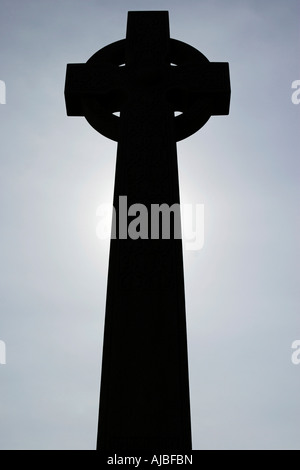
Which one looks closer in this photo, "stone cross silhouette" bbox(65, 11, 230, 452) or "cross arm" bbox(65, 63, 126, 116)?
"stone cross silhouette" bbox(65, 11, 230, 452)

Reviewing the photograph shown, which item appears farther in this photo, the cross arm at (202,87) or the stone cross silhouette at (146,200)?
the cross arm at (202,87)

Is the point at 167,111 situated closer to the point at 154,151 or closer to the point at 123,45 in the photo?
the point at 154,151

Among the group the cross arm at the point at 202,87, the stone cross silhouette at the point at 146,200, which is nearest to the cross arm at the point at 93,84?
the stone cross silhouette at the point at 146,200

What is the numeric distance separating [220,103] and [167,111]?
2.35 ft

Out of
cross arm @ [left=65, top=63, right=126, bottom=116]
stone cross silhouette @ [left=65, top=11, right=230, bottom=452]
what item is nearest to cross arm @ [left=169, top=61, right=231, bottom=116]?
stone cross silhouette @ [left=65, top=11, right=230, bottom=452]

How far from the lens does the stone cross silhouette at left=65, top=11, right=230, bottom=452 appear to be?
4.53 meters

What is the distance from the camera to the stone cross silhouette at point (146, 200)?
4.53m

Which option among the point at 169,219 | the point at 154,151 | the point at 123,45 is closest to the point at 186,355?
the point at 169,219

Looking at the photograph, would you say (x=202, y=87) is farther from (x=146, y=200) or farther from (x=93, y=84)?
(x=146, y=200)

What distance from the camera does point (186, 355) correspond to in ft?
15.9

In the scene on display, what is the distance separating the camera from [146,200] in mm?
5715

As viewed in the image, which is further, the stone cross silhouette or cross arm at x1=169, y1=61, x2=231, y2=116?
cross arm at x1=169, y1=61, x2=231, y2=116

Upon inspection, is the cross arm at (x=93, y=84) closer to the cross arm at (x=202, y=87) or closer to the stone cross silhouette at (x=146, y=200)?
the stone cross silhouette at (x=146, y=200)

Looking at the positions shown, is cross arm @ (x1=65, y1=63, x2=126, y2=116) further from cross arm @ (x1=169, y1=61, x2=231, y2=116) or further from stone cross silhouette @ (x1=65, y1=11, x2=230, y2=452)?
cross arm @ (x1=169, y1=61, x2=231, y2=116)
